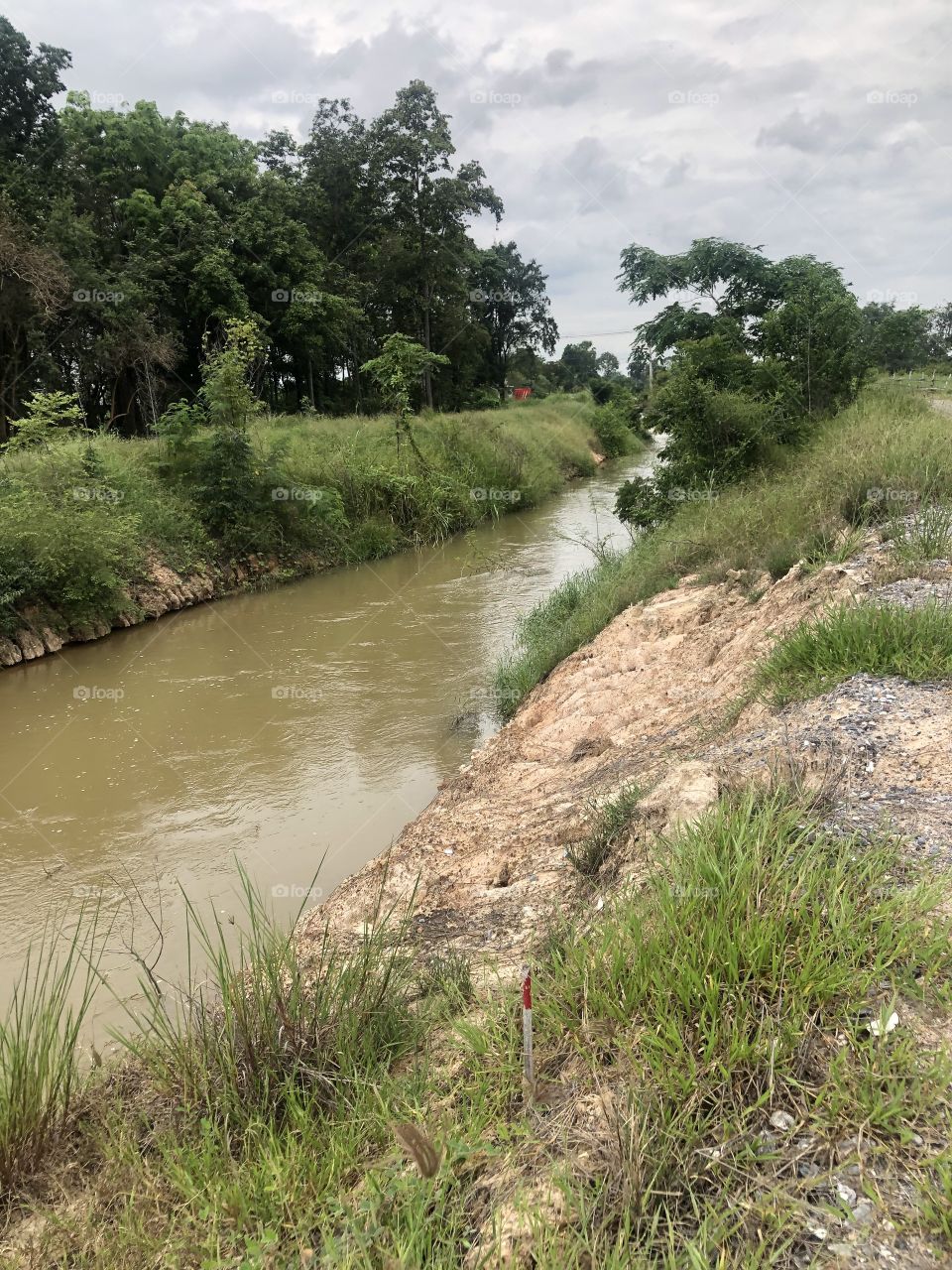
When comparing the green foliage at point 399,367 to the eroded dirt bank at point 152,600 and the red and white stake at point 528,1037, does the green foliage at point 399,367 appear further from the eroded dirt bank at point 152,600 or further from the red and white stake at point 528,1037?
the red and white stake at point 528,1037

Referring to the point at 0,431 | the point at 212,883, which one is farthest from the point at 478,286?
the point at 212,883

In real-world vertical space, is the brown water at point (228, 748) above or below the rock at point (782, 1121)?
below

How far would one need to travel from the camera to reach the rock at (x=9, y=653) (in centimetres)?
1090

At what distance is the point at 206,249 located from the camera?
24812mm

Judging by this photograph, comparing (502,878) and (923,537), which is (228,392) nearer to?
(923,537)

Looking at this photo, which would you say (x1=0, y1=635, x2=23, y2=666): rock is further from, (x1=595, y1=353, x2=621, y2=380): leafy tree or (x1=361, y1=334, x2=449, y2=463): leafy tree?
(x1=595, y1=353, x2=621, y2=380): leafy tree

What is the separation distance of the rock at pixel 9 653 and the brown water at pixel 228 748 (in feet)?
0.61

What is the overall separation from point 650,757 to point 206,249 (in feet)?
82.4

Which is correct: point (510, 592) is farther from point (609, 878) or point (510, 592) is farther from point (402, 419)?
point (609, 878)

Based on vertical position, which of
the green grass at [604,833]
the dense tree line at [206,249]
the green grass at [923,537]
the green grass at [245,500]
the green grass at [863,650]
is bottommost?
the green grass at [604,833]

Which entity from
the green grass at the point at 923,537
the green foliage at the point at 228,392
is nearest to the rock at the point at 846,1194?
the green grass at the point at 923,537

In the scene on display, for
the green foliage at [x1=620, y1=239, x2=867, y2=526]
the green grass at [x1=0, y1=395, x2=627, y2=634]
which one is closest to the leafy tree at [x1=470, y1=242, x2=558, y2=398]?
the green grass at [x1=0, y1=395, x2=627, y2=634]

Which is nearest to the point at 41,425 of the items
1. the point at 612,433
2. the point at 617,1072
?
the point at 617,1072

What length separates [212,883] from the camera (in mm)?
5879
